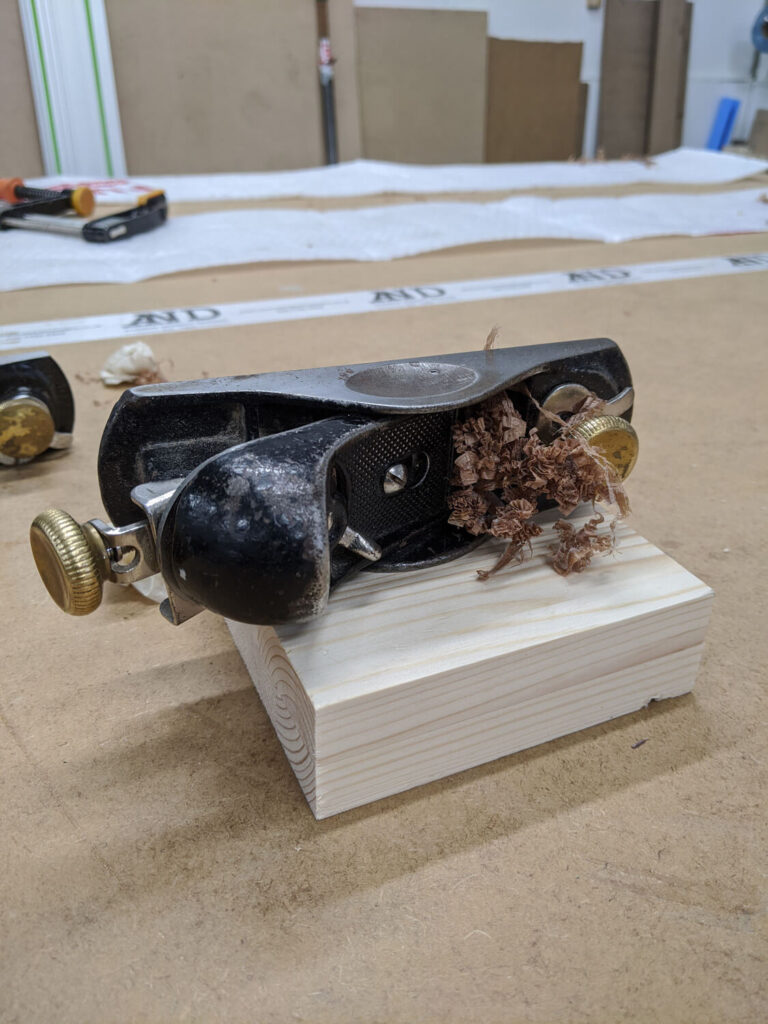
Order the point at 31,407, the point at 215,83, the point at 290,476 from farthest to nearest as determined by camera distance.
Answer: the point at 215,83 < the point at 31,407 < the point at 290,476

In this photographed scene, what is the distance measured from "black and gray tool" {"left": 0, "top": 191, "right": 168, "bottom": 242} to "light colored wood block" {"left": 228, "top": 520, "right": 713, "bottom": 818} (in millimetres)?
1309

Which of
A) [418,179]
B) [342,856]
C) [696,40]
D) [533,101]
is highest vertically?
[696,40]

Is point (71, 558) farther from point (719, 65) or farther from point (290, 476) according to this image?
point (719, 65)

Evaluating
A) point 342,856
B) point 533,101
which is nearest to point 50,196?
point 342,856

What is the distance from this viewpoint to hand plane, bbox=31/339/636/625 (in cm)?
41

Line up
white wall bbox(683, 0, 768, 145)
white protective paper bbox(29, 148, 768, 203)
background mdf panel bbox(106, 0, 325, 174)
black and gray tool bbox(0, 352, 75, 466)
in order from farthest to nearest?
white wall bbox(683, 0, 768, 145)
background mdf panel bbox(106, 0, 325, 174)
white protective paper bbox(29, 148, 768, 203)
black and gray tool bbox(0, 352, 75, 466)

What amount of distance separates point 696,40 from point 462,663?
11.6 ft

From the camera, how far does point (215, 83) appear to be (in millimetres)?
2613

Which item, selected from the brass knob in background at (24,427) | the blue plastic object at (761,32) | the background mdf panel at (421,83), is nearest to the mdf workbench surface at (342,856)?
the brass knob in background at (24,427)

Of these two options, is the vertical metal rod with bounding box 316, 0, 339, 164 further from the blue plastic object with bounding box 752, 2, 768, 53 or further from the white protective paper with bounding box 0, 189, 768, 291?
the blue plastic object with bounding box 752, 2, 768, 53

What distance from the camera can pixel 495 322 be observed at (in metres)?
1.29

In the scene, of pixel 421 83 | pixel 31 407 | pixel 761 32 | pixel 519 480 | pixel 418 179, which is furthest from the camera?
pixel 761 32

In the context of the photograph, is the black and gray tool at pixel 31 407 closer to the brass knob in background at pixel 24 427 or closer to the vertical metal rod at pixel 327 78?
the brass knob in background at pixel 24 427

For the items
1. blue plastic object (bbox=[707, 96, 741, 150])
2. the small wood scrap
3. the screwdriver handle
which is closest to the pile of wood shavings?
the small wood scrap
